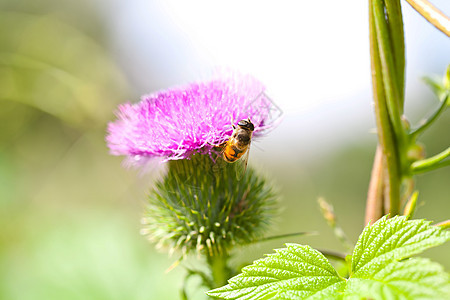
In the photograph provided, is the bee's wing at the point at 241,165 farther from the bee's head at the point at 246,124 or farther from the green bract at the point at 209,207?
the bee's head at the point at 246,124

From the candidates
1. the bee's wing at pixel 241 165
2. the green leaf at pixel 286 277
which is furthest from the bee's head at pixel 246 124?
the green leaf at pixel 286 277

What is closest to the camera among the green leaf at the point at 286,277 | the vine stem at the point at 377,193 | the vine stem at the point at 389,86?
the green leaf at the point at 286,277

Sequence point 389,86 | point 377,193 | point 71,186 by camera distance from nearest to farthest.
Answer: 1. point 389,86
2. point 377,193
3. point 71,186

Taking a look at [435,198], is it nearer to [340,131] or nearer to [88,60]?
[340,131]

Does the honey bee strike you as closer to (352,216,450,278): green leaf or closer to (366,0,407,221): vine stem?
(366,0,407,221): vine stem

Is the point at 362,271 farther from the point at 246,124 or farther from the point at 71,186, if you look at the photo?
the point at 71,186

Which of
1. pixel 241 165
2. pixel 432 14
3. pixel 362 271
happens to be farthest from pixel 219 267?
pixel 432 14
